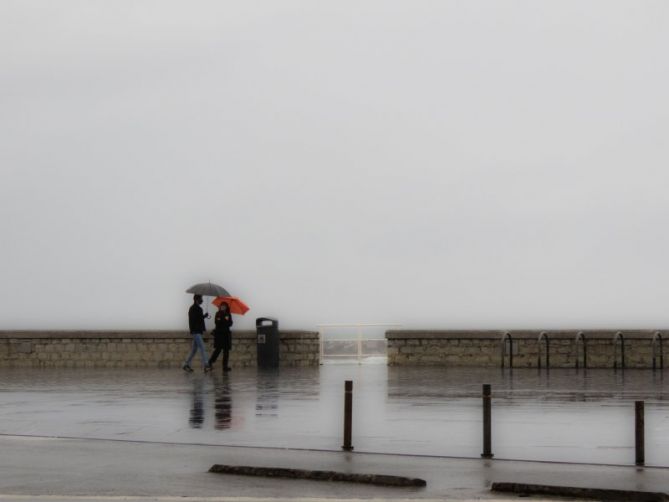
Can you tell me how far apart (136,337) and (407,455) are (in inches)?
908

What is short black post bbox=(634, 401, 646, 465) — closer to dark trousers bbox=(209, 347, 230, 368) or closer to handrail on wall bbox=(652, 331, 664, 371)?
handrail on wall bbox=(652, 331, 664, 371)

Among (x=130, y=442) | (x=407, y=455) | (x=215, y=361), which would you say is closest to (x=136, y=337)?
(x=215, y=361)

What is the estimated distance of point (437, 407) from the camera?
19.4 metres

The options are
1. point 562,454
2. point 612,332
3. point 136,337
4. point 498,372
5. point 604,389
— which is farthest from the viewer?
point 136,337

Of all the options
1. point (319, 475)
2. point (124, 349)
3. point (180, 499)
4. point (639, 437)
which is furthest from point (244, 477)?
point (124, 349)

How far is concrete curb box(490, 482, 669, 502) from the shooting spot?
34.4 feet

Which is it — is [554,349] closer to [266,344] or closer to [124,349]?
[266,344]

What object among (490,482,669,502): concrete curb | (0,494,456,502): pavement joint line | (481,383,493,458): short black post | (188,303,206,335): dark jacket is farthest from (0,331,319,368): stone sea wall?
(490,482,669,502): concrete curb

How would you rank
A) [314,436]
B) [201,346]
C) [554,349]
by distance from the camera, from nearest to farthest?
[314,436] → [201,346] → [554,349]

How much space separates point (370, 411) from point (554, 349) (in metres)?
15.3

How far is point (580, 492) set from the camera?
10.7m

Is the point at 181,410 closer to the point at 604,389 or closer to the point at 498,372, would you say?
the point at 604,389

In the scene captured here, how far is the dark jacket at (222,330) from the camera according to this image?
32.6m

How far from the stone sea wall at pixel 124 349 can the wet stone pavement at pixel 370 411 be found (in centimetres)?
503
